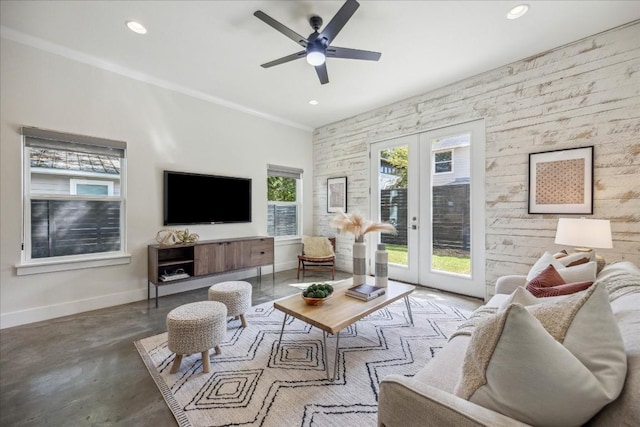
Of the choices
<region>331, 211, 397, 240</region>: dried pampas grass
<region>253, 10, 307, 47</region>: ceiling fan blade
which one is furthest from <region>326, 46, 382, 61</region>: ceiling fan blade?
<region>331, 211, 397, 240</region>: dried pampas grass

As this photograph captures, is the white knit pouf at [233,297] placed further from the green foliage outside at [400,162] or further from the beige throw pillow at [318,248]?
the green foliage outside at [400,162]

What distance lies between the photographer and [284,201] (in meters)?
5.01

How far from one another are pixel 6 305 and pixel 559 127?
5839mm

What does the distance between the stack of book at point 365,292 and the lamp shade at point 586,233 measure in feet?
5.46

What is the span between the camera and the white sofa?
0.68 metres

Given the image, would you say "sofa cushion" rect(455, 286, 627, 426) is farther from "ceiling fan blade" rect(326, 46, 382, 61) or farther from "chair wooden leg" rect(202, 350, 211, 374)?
"ceiling fan blade" rect(326, 46, 382, 61)

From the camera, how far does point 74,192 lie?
9.66 feet

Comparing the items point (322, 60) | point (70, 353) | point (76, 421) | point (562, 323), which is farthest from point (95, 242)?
point (562, 323)

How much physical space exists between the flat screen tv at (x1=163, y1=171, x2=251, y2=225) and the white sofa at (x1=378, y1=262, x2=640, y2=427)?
345 centimetres

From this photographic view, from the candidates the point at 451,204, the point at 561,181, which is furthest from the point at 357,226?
the point at 561,181

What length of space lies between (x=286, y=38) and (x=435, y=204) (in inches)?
110

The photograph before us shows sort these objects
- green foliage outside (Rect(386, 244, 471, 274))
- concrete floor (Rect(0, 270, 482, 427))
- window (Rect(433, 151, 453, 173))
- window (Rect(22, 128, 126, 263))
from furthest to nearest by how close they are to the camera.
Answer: window (Rect(433, 151, 453, 173))
green foliage outside (Rect(386, 244, 471, 274))
window (Rect(22, 128, 126, 263))
concrete floor (Rect(0, 270, 482, 427))

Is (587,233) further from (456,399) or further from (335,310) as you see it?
(456,399)

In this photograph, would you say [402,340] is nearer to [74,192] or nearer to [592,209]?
[592,209]
